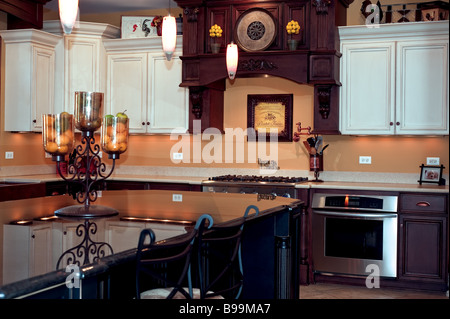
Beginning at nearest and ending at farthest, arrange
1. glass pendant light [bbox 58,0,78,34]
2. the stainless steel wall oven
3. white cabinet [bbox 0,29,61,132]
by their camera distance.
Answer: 1. glass pendant light [bbox 58,0,78,34]
2. the stainless steel wall oven
3. white cabinet [bbox 0,29,61,132]

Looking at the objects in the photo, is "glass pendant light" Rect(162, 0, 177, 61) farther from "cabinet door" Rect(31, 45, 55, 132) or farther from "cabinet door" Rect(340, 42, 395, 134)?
"cabinet door" Rect(31, 45, 55, 132)

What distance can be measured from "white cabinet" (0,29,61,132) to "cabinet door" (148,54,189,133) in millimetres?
1110

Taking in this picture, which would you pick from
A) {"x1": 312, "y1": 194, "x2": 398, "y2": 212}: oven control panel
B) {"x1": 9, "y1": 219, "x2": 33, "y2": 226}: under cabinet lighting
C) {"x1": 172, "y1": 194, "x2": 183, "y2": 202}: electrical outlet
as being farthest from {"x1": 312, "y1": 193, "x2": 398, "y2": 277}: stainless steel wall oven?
{"x1": 9, "y1": 219, "x2": 33, "y2": 226}: under cabinet lighting

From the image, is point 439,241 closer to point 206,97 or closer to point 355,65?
point 355,65

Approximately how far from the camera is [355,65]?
5.30 meters

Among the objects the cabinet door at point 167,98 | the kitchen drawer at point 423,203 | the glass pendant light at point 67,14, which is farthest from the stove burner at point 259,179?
the glass pendant light at point 67,14

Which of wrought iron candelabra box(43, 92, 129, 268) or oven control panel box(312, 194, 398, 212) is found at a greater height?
wrought iron candelabra box(43, 92, 129, 268)

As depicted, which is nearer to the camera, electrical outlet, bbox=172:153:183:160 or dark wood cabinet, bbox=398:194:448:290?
dark wood cabinet, bbox=398:194:448:290

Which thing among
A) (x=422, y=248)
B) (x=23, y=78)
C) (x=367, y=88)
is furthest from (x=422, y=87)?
(x=23, y=78)

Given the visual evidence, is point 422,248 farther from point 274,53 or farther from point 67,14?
point 67,14

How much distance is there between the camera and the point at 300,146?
18.9ft

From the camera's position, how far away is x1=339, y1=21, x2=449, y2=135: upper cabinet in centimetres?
505

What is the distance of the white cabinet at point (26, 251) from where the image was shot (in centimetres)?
150
